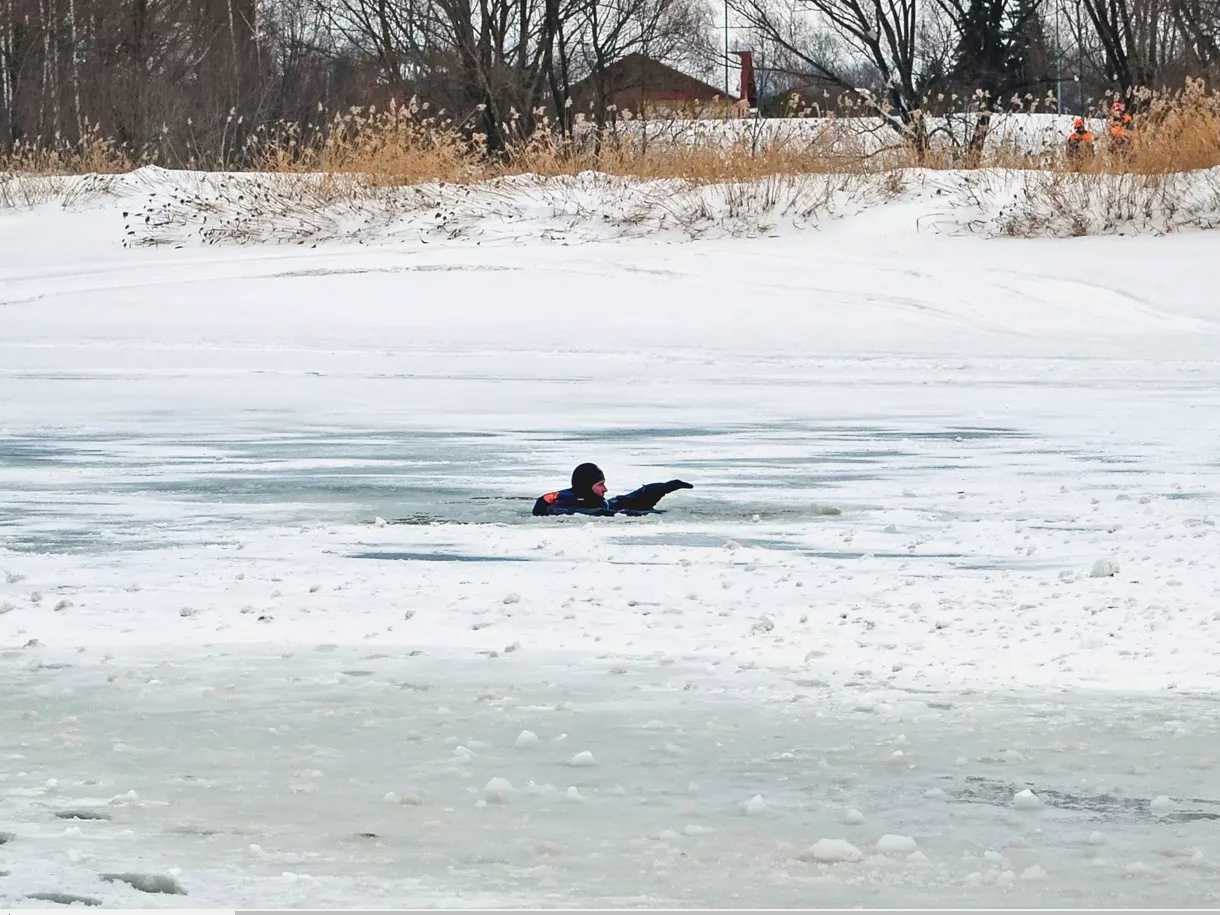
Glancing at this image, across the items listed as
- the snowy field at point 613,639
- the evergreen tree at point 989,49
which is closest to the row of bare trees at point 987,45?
the evergreen tree at point 989,49

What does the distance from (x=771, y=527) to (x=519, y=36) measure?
93.4 feet

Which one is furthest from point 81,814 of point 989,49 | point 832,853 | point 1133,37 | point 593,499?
point 989,49

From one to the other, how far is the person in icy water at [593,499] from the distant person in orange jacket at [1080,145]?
42.5 feet

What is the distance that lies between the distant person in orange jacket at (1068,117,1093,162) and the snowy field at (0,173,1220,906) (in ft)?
23.4

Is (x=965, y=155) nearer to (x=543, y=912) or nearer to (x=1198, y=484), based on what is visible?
(x=1198, y=484)

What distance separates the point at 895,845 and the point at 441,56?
3194cm

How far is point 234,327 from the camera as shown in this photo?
15.1 meters

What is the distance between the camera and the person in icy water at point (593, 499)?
21.5 ft

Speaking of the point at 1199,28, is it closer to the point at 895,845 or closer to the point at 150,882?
the point at 895,845

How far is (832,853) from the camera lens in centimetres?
306

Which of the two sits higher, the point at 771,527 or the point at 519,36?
A: the point at 519,36

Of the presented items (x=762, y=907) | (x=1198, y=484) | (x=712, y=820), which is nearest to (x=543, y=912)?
(x=762, y=907)

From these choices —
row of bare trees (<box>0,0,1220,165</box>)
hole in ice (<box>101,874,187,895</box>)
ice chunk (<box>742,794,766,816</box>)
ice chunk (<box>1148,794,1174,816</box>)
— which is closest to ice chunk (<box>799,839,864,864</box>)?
ice chunk (<box>742,794,766,816</box>)

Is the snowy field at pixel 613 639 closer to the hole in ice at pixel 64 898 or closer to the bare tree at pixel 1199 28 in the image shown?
the hole in ice at pixel 64 898
